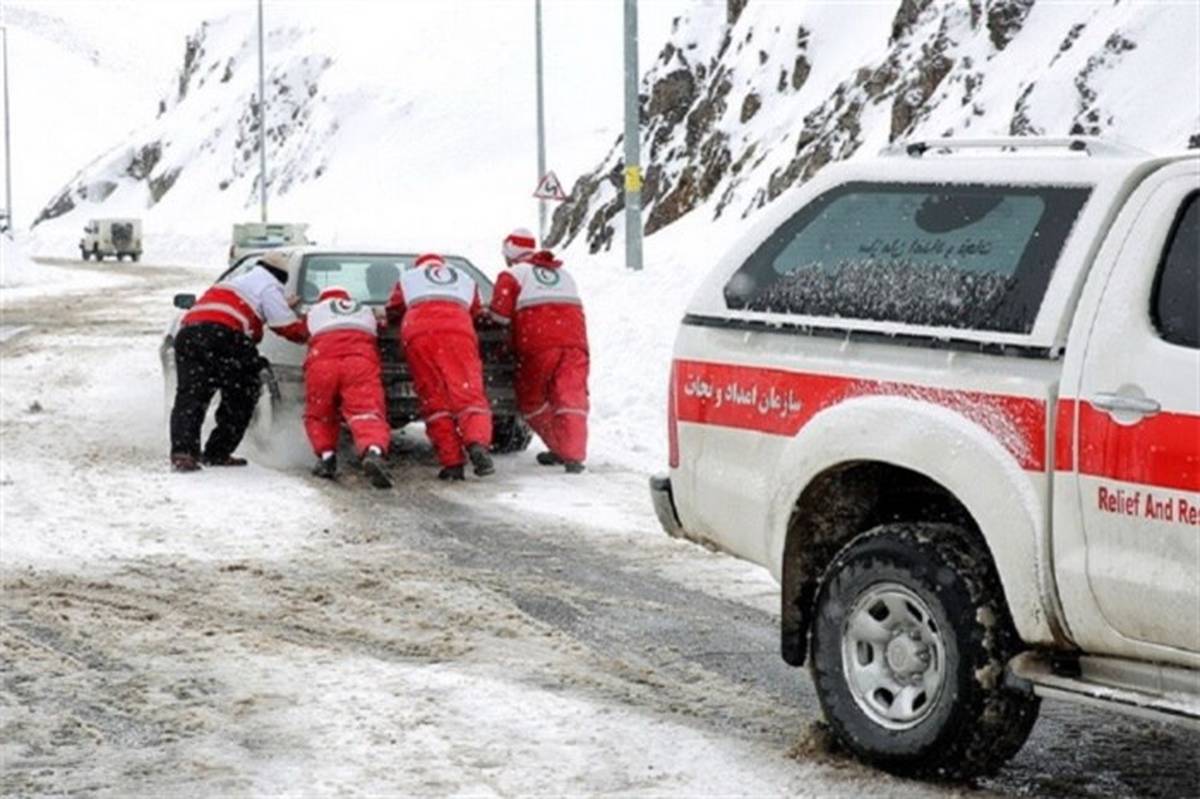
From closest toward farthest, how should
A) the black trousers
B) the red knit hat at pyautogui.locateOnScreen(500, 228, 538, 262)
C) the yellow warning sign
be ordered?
the black trousers → the red knit hat at pyautogui.locateOnScreen(500, 228, 538, 262) → the yellow warning sign

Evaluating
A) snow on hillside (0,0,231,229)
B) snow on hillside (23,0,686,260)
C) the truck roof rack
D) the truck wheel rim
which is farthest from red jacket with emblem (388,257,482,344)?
snow on hillside (0,0,231,229)

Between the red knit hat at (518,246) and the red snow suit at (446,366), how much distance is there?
1219 millimetres

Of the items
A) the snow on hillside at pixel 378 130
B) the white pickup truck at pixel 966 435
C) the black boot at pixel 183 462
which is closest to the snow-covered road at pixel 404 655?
the black boot at pixel 183 462

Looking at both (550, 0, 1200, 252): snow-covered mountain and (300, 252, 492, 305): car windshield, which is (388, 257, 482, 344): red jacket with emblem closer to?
(300, 252, 492, 305): car windshield

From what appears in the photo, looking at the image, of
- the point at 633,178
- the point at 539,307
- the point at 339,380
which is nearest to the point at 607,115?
the point at 633,178

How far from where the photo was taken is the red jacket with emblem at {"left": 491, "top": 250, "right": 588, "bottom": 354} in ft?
43.3

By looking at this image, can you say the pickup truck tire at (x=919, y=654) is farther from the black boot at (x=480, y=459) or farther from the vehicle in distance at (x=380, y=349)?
the vehicle in distance at (x=380, y=349)

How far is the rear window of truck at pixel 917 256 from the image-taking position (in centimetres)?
554

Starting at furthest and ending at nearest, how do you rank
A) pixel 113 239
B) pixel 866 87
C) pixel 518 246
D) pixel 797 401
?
1. pixel 113 239
2. pixel 866 87
3. pixel 518 246
4. pixel 797 401

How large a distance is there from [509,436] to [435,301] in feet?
5.82

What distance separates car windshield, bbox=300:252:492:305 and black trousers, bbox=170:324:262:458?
3.19 ft

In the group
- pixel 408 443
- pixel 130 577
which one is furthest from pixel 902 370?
pixel 408 443

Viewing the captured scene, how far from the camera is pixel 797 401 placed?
6.10 meters

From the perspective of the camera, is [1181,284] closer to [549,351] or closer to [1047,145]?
[1047,145]
